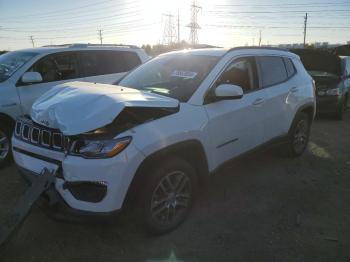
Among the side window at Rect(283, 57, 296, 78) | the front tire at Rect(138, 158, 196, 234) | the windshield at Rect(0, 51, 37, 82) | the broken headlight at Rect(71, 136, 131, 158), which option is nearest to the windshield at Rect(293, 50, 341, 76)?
the side window at Rect(283, 57, 296, 78)

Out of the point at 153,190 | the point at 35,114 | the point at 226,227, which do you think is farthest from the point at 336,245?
the point at 35,114

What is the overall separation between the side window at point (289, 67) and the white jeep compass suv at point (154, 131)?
0.74 meters

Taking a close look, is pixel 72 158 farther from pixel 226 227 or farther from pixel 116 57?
pixel 116 57

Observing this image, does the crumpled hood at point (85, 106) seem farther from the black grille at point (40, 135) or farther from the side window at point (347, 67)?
the side window at point (347, 67)

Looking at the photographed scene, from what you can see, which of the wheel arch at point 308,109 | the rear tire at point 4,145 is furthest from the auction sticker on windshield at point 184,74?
the rear tire at point 4,145

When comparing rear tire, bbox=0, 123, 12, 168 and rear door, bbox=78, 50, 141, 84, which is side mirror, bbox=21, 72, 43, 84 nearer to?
rear tire, bbox=0, 123, 12, 168

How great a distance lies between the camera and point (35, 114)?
348 centimetres

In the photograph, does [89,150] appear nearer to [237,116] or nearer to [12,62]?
[237,116]

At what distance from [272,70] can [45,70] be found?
3.59m

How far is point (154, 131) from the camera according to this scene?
319cm

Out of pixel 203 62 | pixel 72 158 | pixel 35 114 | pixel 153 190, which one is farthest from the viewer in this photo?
pixel 203 62

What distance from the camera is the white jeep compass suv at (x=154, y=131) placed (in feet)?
9.76

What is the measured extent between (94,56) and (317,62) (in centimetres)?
713

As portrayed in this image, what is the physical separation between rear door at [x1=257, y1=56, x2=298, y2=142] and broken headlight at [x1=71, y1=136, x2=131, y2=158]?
2.35m
